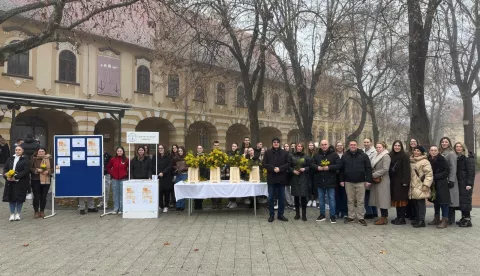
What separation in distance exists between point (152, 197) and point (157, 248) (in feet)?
10.7

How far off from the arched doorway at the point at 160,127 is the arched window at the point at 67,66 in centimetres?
651

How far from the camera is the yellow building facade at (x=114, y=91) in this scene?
20.3m

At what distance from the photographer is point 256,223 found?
30.1ft

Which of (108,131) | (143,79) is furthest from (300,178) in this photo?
(108,131)

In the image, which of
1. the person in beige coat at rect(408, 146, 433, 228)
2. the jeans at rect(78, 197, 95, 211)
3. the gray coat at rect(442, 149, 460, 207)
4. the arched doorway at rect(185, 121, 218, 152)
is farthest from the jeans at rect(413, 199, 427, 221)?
the arched doorway at rect(185, 121, 218, 152)

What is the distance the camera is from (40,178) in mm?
9891

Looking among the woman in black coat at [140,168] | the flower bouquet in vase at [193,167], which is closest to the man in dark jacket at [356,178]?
the flower bouquet in vase at [193,167]

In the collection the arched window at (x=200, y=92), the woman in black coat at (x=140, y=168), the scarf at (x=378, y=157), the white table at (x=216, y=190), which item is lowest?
the white table at (x=216, y=190)

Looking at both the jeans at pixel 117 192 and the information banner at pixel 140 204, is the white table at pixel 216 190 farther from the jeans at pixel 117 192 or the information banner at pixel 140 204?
the jeans at pixel 117 192

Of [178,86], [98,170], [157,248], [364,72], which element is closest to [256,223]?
[157,248]

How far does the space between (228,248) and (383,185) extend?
4.18 m

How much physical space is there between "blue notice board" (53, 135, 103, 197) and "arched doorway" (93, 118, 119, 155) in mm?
15666

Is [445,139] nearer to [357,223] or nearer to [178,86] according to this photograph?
[357,223]

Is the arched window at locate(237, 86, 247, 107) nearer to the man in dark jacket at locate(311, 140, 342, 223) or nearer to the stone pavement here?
the man in dark jacket at locate(311, 140, 342, 223)
